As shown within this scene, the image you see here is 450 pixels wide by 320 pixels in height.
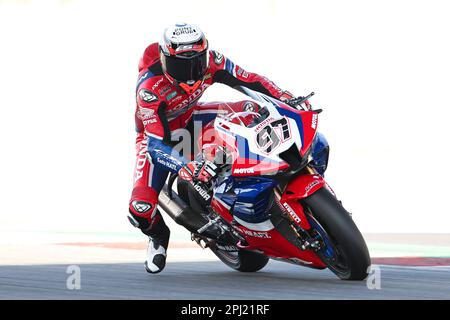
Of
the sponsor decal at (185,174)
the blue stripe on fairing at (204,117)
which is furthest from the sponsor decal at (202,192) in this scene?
the blue stripe on fairing at (204,117)

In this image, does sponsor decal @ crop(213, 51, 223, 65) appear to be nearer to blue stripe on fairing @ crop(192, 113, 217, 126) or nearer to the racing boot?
blue stripe on fairing @ crop(192, 113, 217, 126)

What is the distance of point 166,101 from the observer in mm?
9305

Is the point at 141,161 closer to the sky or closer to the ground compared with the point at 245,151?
closer to the ground

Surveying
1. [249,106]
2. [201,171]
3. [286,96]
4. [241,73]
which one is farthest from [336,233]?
[241,73]

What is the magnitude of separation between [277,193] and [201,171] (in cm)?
70

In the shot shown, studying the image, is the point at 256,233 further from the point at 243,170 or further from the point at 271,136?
the point at 271,136

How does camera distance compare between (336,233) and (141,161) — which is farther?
(141,161)

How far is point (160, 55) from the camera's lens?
9273mm

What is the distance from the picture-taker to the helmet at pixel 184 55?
29.6 ft

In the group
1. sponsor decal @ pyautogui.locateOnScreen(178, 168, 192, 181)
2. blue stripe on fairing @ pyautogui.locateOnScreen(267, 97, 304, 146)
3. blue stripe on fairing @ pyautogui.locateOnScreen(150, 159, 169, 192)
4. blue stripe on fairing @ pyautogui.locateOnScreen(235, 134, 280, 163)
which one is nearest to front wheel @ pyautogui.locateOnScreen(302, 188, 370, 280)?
blue stripe on fairing @ pyautogui.locateOnScreen(235, 134, 280, 163)
